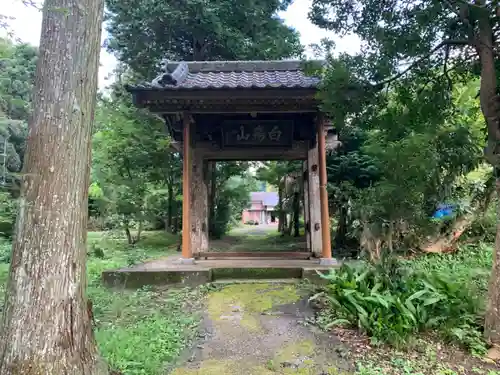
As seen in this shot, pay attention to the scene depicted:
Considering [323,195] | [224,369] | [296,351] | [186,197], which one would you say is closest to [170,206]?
[186,197]

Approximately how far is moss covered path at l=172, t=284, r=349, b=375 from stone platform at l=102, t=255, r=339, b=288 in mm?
657

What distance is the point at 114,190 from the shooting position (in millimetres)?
8469

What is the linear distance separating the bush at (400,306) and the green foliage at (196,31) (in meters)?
8.77

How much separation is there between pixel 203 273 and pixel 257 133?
2636 mm

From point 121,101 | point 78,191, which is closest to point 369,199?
point 78,191

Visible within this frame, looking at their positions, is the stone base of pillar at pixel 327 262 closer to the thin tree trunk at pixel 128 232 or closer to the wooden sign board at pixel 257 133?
the wooden sign board at pixel 257 133

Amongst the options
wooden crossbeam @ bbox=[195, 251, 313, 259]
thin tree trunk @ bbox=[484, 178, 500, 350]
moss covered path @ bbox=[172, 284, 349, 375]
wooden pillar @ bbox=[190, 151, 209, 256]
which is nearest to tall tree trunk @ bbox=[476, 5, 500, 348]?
thin tree trunk @ bbox=[484, 178, 500, 350]

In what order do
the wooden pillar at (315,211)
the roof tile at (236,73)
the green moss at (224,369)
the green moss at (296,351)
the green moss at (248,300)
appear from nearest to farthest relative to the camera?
the green moss at (224,369), the green moss at (296,351), the green moss at (248,300), the roof tile at (236,73), the wooden pillar at (315,211)

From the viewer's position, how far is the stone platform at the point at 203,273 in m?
4.96

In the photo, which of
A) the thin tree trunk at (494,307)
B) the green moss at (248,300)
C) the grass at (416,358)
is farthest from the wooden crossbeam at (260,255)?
the thin tree trunk at (494,307)

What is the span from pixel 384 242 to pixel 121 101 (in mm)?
9480

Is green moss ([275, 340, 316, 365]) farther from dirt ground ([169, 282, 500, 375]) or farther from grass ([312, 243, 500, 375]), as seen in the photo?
grass ([312, 243, 500, 375])

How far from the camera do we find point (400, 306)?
3.10 m

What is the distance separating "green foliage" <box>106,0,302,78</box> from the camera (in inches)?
388
